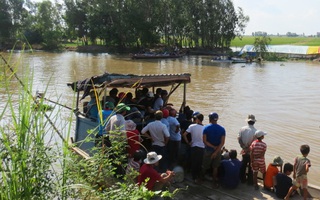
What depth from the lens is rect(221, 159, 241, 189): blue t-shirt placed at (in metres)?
6.14

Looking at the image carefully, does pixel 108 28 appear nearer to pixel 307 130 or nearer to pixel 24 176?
pixel 307 130

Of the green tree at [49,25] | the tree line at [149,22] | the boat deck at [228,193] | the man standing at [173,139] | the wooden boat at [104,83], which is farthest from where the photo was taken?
the green tree at [49,25]

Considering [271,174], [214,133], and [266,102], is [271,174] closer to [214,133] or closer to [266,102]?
[214,133]

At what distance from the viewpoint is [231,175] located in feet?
20.1

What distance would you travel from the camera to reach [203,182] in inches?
256

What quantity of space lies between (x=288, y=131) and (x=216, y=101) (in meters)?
6.37

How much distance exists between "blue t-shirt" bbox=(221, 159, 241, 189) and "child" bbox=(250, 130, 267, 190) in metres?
0.28

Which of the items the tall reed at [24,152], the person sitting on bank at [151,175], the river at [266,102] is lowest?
the river at [266,102]

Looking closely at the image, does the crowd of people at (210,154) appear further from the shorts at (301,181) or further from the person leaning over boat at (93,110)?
the person leaning over boat at (93,110)

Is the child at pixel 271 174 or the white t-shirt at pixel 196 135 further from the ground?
the white t-shirt at pixel 196 135

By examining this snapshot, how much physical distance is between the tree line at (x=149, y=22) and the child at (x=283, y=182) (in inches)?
2006

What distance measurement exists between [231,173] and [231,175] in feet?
0.12

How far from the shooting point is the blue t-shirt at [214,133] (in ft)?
20.2

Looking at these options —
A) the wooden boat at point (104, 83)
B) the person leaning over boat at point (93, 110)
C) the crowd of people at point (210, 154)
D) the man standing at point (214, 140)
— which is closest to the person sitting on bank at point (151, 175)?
the crowd of people at point (210, 154)
